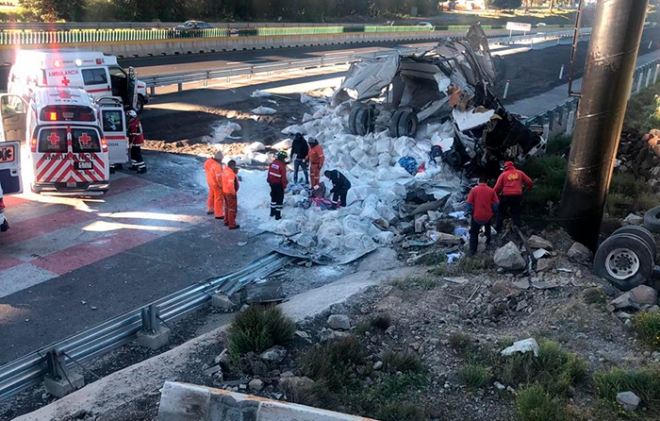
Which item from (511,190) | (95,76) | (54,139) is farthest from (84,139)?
(511,190)

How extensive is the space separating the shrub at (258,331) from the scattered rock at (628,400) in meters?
3.45

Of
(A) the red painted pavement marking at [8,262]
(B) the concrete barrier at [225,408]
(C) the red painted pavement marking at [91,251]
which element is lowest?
(A) the red painted pavement marking at [8,262]

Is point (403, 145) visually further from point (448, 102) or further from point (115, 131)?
point (115, 131)

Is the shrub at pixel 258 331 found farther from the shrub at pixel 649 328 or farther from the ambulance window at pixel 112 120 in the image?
the ambulance window at pixel 112 120

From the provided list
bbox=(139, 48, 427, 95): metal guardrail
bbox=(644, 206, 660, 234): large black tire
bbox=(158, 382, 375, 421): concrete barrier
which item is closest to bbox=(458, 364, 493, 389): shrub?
bbox=(158, 382, 375, 421): concrete barrier

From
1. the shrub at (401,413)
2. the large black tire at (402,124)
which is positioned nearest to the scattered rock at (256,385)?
the shrub at (401,413)

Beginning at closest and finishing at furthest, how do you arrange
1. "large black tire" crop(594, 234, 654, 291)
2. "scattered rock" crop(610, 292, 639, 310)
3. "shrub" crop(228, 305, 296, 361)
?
"shrub" crop(228, 305, 296, 361), "scattered rock" crop(610, 292, 639, 310), "large black tire" crop(594, 234, 654, 291)

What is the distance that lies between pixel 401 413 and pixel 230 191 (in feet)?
25.1

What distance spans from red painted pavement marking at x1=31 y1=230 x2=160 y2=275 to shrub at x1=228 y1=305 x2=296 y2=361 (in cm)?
483

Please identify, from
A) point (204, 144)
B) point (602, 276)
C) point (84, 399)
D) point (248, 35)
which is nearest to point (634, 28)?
point (602, 276)

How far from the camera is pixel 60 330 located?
29.4 ft

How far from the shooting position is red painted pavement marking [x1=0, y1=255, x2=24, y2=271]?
10.8 m

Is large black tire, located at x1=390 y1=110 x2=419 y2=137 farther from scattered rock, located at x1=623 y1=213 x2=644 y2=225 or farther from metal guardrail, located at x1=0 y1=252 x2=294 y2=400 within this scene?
metal guardrail, located at x1=0 y1=252 x2=294 y2=400

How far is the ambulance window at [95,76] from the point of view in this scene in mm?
18844
